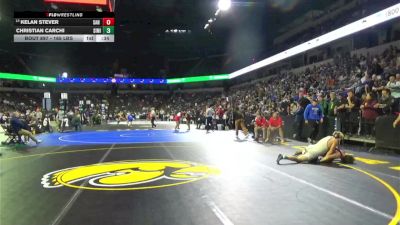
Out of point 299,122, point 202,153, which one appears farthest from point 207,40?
point 202,153

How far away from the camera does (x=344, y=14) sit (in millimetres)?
25531

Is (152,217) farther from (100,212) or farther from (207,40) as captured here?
(207,40)

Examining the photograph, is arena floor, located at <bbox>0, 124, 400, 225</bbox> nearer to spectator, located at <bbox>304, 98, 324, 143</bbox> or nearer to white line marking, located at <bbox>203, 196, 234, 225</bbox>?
white line marking, located at <bbox>203, 196, 234, 225</bbox>

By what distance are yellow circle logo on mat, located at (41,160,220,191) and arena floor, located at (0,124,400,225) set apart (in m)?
0.02

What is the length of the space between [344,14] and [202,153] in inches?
735

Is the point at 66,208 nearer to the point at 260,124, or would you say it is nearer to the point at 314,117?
the point at 314,117

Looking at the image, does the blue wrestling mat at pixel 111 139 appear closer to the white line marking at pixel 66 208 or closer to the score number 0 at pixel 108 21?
the score number 0 at pixel 108 21

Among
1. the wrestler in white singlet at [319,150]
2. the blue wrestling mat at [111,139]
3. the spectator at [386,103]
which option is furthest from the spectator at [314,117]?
the blue wrestling mat at [111,139]

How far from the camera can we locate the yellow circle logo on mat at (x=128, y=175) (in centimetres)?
677
